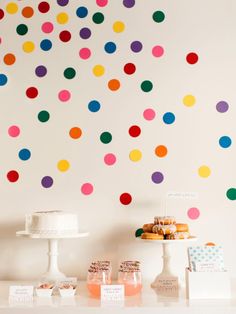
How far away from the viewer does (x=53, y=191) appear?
6.12ft

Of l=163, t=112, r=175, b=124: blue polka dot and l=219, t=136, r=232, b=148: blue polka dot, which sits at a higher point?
l=163, t=112, r=175, b=124: blue polka dot

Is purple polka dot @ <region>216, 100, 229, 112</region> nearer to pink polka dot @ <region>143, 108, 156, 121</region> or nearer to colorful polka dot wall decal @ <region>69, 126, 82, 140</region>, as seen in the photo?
pink polka dot @ <region>143, 108, 156, 121</region>

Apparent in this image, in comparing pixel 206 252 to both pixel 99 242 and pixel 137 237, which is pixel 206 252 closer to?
pixel 137 237

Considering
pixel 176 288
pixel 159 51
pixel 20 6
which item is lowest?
pixel 176 288

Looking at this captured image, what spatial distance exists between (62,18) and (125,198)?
87 centimetres

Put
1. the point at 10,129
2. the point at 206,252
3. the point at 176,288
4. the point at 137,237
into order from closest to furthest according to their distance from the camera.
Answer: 1. the point at 206,252
2. the point at 176,288
3. the point at 137,237
4. the point at 10,129

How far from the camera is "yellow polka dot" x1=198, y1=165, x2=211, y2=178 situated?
1833 mm

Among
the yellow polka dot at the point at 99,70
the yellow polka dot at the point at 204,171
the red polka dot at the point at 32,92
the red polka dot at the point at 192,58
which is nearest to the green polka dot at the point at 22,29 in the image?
the red polka dot at the point at 32,92

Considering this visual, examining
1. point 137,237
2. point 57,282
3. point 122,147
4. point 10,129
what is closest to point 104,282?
point 57,282

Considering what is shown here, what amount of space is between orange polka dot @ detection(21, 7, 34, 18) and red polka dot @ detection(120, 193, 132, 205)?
0.92 meters

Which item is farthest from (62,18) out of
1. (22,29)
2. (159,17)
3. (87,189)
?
(87,189)

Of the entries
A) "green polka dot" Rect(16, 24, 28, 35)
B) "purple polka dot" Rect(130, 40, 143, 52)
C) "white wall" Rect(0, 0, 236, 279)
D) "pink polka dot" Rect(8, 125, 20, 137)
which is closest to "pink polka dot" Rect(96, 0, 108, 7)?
"white wall" Rect(0, 0, 236, 279)

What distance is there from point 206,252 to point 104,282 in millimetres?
361

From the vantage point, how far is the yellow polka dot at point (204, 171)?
1.83m
